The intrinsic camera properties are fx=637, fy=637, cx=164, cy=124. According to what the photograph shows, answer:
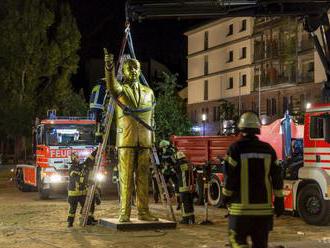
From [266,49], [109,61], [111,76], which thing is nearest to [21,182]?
[111,76]

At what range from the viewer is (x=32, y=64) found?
5281 cm

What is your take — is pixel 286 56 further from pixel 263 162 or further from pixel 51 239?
pixel 263 162

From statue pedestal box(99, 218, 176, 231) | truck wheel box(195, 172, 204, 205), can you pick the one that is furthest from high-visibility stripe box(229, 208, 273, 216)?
truck wheel box(195, 172, 204, 205)

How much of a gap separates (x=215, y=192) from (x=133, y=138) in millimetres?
7118

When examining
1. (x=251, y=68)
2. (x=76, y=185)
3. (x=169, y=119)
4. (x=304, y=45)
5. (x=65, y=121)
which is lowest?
(x=76, y=185)

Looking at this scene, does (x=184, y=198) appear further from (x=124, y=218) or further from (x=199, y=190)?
(x=199, y=190)

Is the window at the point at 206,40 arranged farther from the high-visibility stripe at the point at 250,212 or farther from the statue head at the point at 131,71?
the high-visibility stripe at the point at 250,212

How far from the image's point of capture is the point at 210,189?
1975 centimetres

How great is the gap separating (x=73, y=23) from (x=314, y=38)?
139 ft

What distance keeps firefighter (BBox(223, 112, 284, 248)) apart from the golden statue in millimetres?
6315

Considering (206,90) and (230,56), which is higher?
(230,56)

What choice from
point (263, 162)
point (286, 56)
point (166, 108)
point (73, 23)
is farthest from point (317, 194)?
point (73, 23)

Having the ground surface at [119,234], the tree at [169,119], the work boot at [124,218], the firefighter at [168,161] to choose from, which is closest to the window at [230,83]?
the tree at [169,119]

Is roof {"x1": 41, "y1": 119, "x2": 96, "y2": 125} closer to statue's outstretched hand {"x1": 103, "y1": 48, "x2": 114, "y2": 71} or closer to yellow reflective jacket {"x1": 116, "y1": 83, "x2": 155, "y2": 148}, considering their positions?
yellow reflective jacket {"x1": 116, "y1": 83, "x2": 155, "y2": 148}
